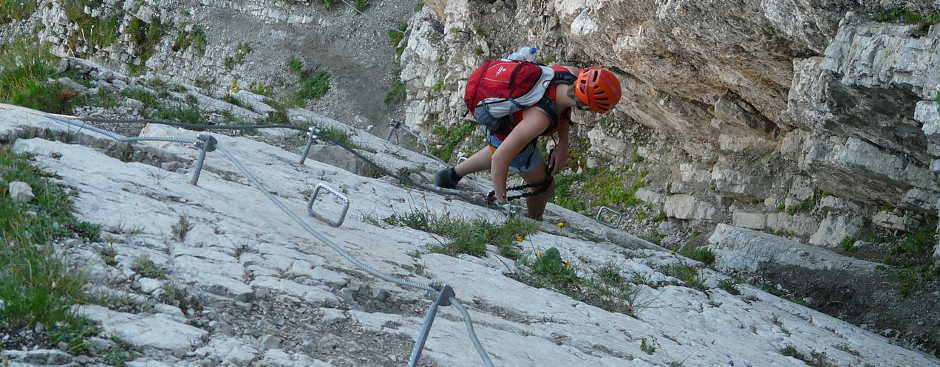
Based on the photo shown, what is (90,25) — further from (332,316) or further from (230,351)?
(230,351)

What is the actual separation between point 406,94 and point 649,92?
33.2 ft

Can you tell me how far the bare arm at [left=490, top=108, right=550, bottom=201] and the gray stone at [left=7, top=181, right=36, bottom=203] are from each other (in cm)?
393

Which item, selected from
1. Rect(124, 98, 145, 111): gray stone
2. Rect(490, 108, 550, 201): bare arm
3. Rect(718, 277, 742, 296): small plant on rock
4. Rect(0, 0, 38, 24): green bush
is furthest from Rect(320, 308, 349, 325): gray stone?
Rect(0, 0, 38, 24): green bush

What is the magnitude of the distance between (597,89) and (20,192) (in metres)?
4.42

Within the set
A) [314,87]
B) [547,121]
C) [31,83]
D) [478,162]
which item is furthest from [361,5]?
[547,121]

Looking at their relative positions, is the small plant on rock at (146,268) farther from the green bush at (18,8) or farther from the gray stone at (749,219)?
the green bush at (18,8)

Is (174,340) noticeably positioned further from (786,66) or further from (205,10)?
(205,10)

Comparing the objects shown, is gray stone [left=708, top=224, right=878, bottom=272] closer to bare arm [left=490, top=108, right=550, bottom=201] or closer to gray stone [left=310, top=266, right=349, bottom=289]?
bare arm [left=490, top=108, right=550, bottom=201]

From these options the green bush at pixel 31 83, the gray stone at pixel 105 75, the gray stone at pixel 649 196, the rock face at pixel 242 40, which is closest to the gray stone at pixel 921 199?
the gray stone at pixel 649 196

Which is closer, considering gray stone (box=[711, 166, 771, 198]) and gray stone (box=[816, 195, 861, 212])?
gray stone (box=[816, 195, 861, 212])

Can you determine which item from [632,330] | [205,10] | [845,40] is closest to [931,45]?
[845,40]

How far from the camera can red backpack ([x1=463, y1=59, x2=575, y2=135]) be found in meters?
6.68

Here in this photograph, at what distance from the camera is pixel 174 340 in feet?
9.12

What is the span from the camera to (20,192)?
3.55 meters
